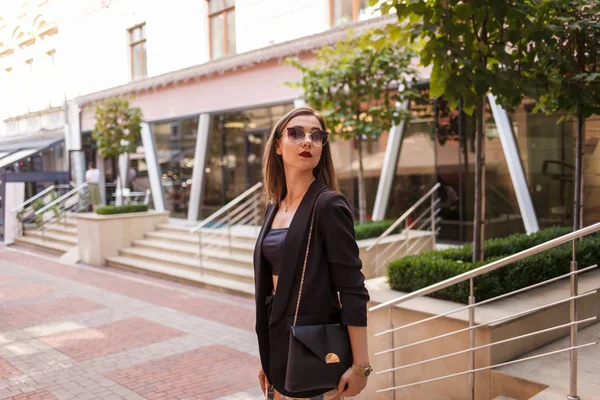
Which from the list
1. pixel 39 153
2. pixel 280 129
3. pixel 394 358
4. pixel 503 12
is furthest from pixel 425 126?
pixel 39 153

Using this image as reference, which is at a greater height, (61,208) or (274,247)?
(274,247)

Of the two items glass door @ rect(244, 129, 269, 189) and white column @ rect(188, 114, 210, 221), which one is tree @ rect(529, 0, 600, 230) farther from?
white column @ rect(188, 114, 210, 221)

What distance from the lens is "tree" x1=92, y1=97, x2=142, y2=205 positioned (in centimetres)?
1520

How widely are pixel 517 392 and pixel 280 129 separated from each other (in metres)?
2.73

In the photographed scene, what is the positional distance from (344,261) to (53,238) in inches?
648

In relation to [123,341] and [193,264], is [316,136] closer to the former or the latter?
[123,341]

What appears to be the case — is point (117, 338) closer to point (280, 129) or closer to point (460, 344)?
point (460, 344)

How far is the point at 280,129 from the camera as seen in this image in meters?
2.94

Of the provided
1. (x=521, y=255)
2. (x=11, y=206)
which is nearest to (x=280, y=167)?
(x=521, y=255)

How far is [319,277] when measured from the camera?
2635mm

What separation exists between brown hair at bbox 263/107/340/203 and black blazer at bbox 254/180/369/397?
0.57 feet

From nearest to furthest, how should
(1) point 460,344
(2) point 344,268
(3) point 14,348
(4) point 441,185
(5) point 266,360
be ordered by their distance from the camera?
(2) point 344,268
(5) point 266,360
(1) point 460,344
(3) point 14,348
(4) point 441,185

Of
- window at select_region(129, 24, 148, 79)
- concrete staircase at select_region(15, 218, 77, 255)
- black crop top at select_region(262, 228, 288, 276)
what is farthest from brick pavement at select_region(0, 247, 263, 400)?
window at select_region(129, 24, 148, 79)

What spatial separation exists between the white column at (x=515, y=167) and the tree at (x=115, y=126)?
9310 millimetres
